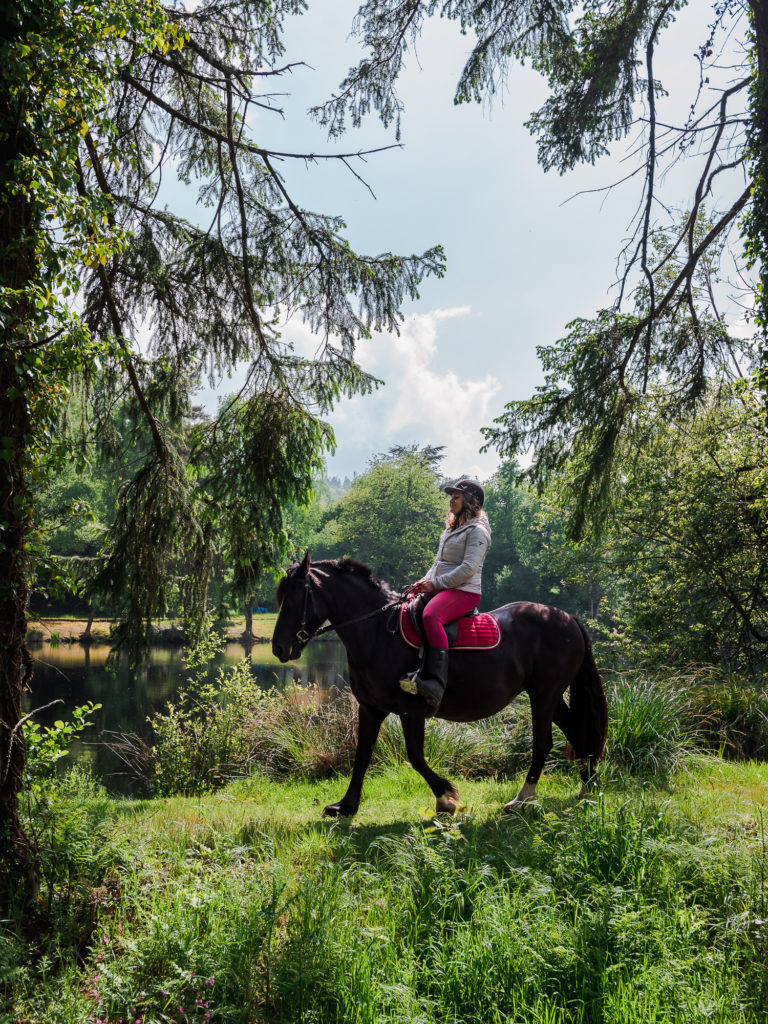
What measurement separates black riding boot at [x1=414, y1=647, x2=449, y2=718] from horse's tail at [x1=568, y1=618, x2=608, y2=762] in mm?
1494

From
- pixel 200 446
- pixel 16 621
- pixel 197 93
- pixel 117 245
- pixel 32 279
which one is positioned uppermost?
pixel 197 93

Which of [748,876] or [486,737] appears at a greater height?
[748,876]

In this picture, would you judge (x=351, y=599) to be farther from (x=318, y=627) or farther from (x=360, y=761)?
(x=360, y=761)

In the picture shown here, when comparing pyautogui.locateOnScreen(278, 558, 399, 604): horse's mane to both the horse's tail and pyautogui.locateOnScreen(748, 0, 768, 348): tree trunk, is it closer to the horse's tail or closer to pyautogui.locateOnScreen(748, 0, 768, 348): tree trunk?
the horse's tail

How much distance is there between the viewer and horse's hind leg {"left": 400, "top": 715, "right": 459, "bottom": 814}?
4922 mm

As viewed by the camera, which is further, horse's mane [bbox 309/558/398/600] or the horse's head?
horse's mane [bbox 309/558/398/600]

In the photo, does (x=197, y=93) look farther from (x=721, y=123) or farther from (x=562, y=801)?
(x=562, y=801)

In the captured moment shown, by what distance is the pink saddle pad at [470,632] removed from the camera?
496cm

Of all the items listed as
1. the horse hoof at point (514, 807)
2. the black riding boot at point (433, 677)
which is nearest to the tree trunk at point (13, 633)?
the black riding boot at point (433, 677)

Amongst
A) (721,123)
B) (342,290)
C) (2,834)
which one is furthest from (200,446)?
(721,123)

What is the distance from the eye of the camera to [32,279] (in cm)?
341

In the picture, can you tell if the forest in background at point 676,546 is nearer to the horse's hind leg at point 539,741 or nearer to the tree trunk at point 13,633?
the tree trunk at point 13,633

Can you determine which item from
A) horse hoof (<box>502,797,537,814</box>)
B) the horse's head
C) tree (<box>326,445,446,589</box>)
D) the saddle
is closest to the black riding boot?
the saddle

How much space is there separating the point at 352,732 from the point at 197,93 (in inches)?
285
